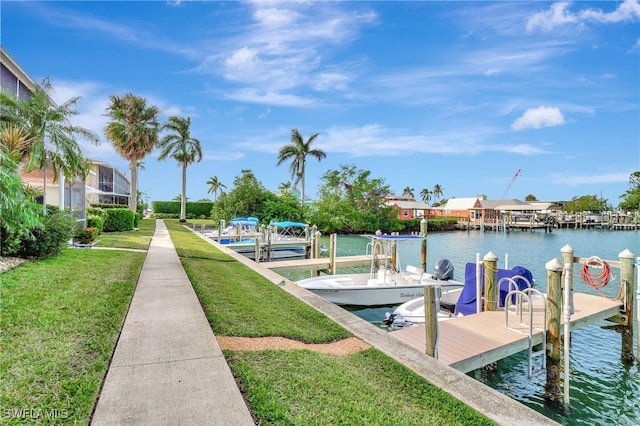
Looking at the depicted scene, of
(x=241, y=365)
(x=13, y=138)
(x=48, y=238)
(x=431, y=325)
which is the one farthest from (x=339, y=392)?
(x=13, y=138)

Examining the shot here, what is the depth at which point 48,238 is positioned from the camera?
399 inches

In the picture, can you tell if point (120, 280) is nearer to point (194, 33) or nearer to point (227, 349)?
point (227, 349)

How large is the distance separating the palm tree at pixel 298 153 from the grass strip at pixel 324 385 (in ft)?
143

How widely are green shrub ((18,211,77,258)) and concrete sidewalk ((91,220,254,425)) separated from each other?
586 centimetres

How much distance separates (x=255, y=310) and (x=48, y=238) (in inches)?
293

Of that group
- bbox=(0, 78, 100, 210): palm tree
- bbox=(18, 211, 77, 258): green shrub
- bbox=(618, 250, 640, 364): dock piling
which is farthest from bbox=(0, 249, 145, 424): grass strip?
bbox=(618, 250, 640, 364): dock piling

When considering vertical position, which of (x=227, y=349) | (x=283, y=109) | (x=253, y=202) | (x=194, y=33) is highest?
(x=283, y=109)

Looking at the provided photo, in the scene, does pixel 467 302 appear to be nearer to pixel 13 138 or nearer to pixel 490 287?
pixel 490 287

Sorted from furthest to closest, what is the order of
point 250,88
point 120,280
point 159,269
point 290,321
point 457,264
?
point 457,264 → point 250,88 → point 159,269 → point 120,280 → point 290,321

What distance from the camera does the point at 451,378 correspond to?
4246mm

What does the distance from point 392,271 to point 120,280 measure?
347 inches

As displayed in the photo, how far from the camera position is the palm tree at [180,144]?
141 feet

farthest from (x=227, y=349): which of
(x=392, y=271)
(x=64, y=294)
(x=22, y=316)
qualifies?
(x=392, y=271)

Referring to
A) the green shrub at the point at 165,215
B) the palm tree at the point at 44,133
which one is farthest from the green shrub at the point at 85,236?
the green shrub at the point at 165,215
